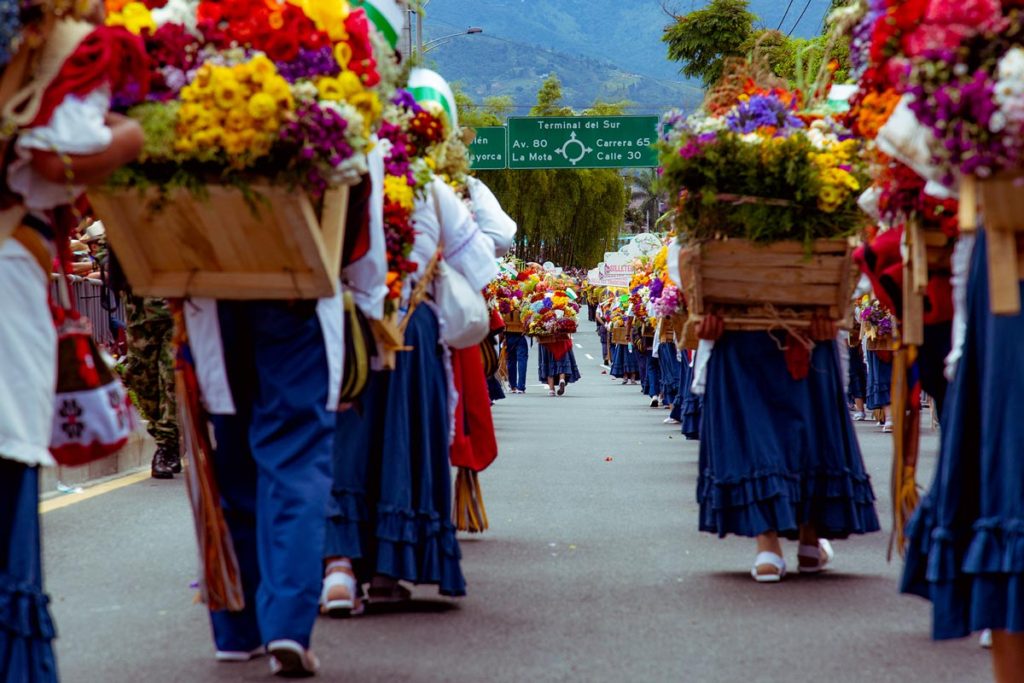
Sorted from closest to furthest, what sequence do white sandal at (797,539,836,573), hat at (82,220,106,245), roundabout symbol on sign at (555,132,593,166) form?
1. white sandal at (797,539,836,573)
2. hat at (82,220,106,245)
3. roundabout symbol on sign at (555,132,593,166)

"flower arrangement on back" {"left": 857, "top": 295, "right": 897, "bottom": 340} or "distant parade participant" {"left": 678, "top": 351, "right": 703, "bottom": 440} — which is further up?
"flower arrangement on back" {"left": 857, "top": 295, "right": 897, "bottom": 340}

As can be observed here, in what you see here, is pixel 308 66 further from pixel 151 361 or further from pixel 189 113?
pixel 151 361

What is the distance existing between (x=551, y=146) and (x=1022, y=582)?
41253mm

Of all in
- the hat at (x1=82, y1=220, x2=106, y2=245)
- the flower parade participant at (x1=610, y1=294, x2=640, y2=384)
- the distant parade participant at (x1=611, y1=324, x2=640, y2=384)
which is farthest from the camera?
the distant parade participant at (x1=611, y1=324, x2=640, y2=384)

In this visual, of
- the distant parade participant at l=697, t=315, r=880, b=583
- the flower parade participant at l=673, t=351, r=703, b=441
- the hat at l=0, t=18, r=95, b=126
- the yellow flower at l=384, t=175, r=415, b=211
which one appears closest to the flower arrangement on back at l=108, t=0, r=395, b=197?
the hat at l=0, t=18, r=95, b=126

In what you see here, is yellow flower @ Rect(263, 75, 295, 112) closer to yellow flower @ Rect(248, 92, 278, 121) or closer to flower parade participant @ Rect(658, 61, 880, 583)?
yellow flower @ Rect(248, 92, 278, 121)

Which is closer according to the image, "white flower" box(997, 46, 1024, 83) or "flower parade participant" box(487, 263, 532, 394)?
"white flower" box(997, 46, 1024, 83)

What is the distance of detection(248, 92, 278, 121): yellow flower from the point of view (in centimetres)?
470

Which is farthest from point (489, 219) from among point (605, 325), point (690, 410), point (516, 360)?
point (605, 325)

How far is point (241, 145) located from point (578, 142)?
134 ft

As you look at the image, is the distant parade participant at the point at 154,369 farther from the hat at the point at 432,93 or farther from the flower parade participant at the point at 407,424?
the flower parade participant at the point at 407,424

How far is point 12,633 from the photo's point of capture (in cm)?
402

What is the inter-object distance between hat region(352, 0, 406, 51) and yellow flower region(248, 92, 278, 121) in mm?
1858

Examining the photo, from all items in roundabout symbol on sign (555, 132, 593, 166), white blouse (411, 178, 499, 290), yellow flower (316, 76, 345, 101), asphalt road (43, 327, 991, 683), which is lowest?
asphalt road (43, 327, 991, 683)
